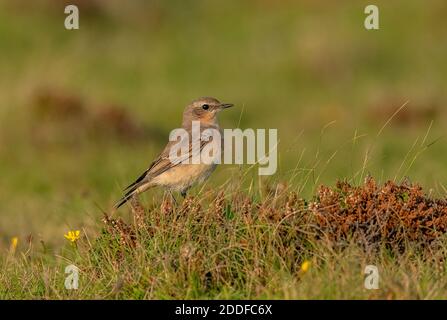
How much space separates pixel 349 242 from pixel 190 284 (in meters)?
1.16

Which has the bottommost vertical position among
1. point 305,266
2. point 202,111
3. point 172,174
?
point 305,266

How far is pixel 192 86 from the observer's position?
71.7 feet

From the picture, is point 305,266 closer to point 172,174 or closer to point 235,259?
point 235,259

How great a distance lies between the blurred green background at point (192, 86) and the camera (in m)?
14.8

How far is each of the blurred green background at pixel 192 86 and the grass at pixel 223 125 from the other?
0.17ft

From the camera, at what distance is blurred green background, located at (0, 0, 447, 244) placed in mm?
14828

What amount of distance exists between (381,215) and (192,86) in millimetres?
14549

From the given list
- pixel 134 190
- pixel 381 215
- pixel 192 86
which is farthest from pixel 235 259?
pixel 192 86

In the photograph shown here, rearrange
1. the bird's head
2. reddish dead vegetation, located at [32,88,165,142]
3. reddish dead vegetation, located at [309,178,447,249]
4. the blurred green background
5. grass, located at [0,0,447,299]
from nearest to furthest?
grass, located at [0,0,447,299], reddish dead vegetation, located at [309,178,447,249], the bird's head, the blurred green background, reddish dead vegetation, located at [32,88,165,142]

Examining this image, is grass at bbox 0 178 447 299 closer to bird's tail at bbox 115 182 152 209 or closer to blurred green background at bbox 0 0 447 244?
bird's tail at bbox 115 182 152 209

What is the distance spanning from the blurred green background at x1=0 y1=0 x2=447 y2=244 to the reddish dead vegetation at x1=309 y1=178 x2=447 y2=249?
3.39 m

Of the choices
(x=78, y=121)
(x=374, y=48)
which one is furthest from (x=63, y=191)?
(x=374, y=48)

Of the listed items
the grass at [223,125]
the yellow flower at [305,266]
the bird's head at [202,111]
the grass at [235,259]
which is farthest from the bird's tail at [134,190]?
the yellow flower at [305,266]

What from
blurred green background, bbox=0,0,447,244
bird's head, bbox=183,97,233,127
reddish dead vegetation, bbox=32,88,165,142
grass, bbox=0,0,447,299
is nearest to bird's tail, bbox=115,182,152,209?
grass, bbox=0,0,447,299
